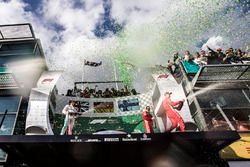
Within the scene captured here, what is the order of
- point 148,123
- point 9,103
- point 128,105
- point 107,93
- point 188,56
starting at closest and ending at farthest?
point 148,123 < point 9,103 < point 128,105 < point 188,56 < point 107,93

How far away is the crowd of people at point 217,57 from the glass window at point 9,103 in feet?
29.4

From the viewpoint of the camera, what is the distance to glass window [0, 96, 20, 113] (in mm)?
11148

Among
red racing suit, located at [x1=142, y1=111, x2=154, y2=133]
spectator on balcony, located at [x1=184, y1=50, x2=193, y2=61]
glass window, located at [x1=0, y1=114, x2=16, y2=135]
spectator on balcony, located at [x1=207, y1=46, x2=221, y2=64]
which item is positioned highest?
spectator on balcony, located at [x1=184, y1=50, x2=193, y2=61]

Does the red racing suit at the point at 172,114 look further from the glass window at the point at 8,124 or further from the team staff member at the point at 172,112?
the glass window at the point at 8,124

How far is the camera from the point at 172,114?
10.3 m

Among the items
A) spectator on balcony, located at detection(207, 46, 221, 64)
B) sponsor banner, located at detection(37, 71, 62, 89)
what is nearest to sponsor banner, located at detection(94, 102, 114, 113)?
sponsor banner, located at detection(37, 71, 62, 89)

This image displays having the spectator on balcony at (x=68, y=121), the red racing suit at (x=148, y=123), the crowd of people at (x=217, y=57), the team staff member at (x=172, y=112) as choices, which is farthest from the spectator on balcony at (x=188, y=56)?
the spectator on balcony at (x=68, y=121)

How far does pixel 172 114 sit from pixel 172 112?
116 mm

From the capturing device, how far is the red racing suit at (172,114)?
32.9 feet

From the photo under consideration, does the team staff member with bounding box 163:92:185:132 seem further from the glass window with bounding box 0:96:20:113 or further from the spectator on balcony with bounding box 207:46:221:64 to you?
the glass window with bounding box 0:96:20:113

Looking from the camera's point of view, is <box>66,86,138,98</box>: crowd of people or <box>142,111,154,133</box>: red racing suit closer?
<box>142,111,154,133</box>: red racing suit

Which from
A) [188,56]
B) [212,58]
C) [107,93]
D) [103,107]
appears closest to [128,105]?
[103,107]

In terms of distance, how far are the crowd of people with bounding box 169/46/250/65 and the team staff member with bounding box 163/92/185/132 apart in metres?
3.33

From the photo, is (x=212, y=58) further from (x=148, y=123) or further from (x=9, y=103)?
(x=9, y=103)
